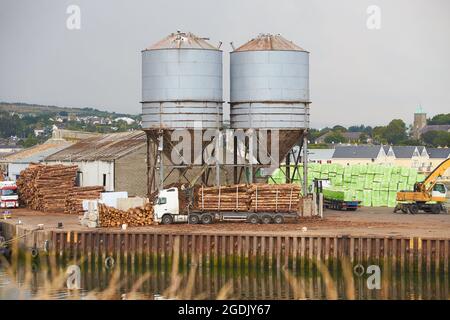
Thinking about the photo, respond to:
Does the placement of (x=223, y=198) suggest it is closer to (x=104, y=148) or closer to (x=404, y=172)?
(x=104, y=148)

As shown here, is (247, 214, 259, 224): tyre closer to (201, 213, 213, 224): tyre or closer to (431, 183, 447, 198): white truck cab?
(201, 213, 213, 224): tyre

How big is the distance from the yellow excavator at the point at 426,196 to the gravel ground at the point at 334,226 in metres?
1.45

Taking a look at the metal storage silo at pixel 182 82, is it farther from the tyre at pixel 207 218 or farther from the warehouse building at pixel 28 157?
the warehouse building at pixel 28 157

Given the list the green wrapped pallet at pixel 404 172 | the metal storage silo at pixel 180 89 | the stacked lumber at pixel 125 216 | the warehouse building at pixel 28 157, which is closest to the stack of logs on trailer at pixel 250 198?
the stacked lumber at pixel 125 216

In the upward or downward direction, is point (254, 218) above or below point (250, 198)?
below

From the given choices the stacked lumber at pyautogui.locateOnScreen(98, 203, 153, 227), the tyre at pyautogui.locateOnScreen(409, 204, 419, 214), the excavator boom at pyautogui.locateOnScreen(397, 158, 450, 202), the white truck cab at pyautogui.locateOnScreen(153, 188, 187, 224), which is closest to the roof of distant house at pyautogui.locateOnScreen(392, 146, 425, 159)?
the excavator boom at pyautogui.locateOnScreen(397, 158, 450, 202)

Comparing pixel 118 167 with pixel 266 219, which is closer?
pixel 266 219

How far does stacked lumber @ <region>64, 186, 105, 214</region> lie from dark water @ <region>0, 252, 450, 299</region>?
1339cm

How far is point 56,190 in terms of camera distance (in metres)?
70.8

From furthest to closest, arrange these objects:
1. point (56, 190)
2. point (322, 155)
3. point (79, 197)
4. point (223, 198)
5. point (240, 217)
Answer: point (322, 155)
point (56, 190)
point (79, 197)
point (240, 217)
point (223, 198)

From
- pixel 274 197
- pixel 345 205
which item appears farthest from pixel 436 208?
pixel 274 197

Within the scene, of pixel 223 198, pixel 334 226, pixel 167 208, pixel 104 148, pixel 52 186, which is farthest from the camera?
pixel 104 148

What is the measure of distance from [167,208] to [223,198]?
10.8 feet

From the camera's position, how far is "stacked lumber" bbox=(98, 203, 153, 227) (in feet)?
189
